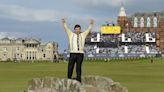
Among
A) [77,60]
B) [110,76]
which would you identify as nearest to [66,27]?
[77,60]

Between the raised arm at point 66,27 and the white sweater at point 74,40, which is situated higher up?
the raised arm at point 66,27

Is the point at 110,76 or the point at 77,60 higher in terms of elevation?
the point at 77,60

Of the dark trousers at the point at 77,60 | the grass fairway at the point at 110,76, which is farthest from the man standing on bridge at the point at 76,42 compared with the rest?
the grass fairway at the point at 110,76

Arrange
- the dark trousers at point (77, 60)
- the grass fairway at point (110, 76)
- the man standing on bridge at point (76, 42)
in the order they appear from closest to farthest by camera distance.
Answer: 1. the man standing on bridge at point (76, 42)
2. the dark trousers at point (77, 60)
3. the grass fairway at point (110, 76)

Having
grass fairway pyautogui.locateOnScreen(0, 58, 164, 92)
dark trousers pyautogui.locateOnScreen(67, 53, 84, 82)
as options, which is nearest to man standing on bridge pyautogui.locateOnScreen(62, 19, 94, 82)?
dark trousers pyautogui.locateOnScreen(67, 53, 84, 82)

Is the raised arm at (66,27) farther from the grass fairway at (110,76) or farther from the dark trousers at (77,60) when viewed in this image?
the grass fairway at (110,76)

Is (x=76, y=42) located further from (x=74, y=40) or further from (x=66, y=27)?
(x=66, y=27)

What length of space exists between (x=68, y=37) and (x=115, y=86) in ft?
7.52

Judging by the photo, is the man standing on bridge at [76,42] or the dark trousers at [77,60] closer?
the man standing on bridge at [76,42]

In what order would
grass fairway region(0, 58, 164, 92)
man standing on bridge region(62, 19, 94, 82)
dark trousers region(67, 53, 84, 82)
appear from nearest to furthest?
man standing on bridge region(62, 19, 94, 82), dark trousers region(67, 53, 84, 82), grass fairway region(0, 58, 164, 92)

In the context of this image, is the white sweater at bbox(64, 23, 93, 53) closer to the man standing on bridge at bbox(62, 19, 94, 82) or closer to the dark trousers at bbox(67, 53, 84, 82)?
the man standing on bridge at bbox(62, 19, 94, 82)

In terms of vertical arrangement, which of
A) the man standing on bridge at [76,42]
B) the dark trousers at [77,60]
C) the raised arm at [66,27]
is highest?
the raised arm at [66,27]

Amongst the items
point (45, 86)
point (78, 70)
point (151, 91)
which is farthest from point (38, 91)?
point (151, 91)

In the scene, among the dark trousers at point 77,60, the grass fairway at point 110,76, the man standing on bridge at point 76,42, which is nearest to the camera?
the man standing on bridge at point 76,42
